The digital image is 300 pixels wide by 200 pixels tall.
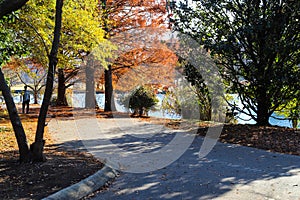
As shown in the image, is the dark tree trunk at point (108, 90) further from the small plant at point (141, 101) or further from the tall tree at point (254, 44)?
the tall tree at point (254, 44)

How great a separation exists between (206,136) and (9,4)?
620cm

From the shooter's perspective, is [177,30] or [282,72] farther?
[177,30]

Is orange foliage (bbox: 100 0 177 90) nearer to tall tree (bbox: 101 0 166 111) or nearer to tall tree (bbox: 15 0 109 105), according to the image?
tall tree (bbox: 101 0 166 111)

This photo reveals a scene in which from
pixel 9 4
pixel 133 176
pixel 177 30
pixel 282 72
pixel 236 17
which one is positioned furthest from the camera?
pixel 177 30

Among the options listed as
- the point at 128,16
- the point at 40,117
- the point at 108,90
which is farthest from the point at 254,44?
the point at 108,90

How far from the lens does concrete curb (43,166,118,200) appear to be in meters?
3.53

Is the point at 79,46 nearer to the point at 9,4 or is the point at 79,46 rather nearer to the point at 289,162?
the point at 9,4

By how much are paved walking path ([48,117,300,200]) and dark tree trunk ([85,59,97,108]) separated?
28.6 feet

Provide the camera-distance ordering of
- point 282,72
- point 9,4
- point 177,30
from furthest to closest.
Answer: point 177,30 < point 282,72 < point 9,4

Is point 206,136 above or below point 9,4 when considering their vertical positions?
below

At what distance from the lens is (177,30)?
9.77 meters

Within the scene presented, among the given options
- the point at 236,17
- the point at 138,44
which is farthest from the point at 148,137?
the point at 138,44

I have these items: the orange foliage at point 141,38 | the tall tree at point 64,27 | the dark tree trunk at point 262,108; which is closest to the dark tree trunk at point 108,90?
the orange foliage at point 141,38

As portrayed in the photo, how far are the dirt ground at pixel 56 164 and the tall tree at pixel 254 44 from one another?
48.5 inches
